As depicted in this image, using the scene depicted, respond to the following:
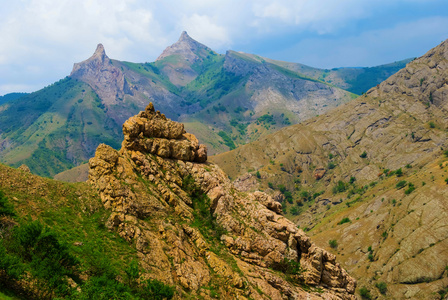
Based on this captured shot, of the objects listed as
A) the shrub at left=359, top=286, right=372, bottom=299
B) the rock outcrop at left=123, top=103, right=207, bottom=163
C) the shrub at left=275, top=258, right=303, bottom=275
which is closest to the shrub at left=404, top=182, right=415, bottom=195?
the shrub at left=359, top=286, right=372, bottom=299

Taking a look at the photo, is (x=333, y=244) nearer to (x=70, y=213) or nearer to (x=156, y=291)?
(x=156, y=291)

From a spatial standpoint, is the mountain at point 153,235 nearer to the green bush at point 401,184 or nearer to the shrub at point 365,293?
the shrub at point 365,293

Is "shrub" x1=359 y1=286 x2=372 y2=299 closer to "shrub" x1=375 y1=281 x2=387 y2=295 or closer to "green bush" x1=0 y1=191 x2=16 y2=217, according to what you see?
"shrub" x1=375 y1=281 x2=387 y2=295

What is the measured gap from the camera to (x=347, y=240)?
128m

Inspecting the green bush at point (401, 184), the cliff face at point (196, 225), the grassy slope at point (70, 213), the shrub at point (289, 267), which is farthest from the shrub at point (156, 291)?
the green bush at point (401, 184)

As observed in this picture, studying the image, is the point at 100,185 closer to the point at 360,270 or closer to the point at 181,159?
the point at 181,159

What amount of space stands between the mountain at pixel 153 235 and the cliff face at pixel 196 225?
132 millimetres

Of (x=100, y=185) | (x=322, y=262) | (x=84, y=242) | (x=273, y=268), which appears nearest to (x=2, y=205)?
(x=84, y=242)

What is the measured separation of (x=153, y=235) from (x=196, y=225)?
6.24 m

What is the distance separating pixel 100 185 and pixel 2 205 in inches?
404

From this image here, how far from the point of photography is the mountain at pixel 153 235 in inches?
992

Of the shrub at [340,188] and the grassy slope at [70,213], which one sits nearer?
the grassy slope at [70,213]

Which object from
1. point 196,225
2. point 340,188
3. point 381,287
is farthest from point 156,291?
point 340,188

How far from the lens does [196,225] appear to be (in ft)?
126
